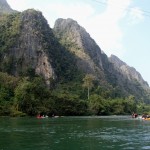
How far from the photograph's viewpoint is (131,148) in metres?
31.8

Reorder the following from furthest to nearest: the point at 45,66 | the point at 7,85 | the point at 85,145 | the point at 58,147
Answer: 1. the point at 45,66
2. the point at 7,85
3. the point at 85,145
4. the point at 58,147

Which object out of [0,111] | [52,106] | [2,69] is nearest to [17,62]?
[2,69]

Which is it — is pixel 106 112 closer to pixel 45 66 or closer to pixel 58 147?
pixel 45 66

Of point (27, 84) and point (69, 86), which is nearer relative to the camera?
point (27, 84)

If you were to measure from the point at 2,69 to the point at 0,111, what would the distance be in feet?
239

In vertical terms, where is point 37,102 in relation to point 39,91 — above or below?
below

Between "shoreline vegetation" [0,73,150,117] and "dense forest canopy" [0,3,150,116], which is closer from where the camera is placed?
"shoreline vegetation" [0,73,150,117]

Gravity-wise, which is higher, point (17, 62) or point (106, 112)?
point (17, 62)

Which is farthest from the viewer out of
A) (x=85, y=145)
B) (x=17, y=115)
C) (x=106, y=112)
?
(x=106, y=112)

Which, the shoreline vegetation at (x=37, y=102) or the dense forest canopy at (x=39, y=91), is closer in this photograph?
the shoreline vegetation at (x=37, y=102)

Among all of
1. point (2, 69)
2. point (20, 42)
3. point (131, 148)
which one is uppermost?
point (20, 42)

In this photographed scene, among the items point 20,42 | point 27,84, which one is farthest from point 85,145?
point 20,42

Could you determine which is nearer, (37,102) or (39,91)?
(37,102)

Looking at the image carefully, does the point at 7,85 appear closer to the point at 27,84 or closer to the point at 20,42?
the point at 27,84
